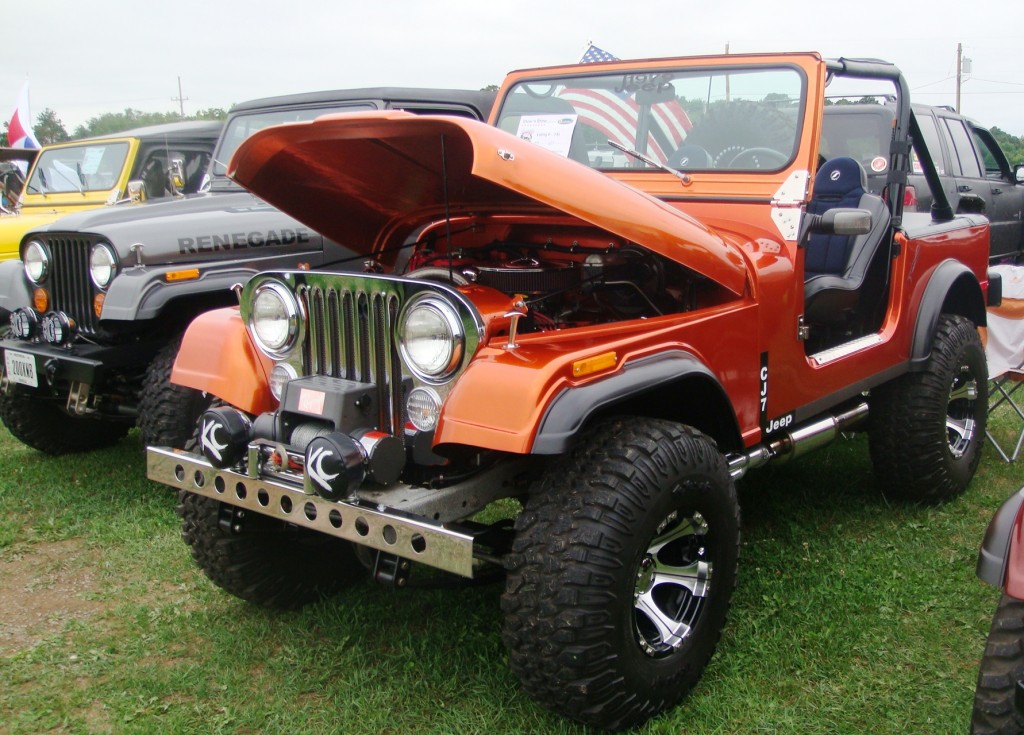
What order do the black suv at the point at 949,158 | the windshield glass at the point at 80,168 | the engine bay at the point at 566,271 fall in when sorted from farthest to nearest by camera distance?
the black suv at the point at 949,158 < the windshield glass at the point at 80,168 < the engine bay at the point at 566,271

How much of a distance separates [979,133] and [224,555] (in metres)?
10.2

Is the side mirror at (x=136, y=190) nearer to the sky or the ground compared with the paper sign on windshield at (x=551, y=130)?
nearer to the ground

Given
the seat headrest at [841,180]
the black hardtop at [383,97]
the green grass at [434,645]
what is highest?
the black hardtop at [383,97]

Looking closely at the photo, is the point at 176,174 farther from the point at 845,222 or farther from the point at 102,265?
the point at 845,222

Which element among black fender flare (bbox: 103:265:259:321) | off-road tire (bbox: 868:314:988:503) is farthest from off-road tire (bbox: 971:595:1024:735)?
black fender flare (bbox: 103:265:259:321)

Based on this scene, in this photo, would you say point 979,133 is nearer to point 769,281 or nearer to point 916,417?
point 916,417

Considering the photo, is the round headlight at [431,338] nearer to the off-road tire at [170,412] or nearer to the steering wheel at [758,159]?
the steering wheel at [758,159]

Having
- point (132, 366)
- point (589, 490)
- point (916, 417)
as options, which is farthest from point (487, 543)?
point (132, 366)

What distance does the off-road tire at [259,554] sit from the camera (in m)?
3.12

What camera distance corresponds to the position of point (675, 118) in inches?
150

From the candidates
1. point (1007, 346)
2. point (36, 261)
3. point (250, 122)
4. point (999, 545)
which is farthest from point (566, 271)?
point (250, 122)

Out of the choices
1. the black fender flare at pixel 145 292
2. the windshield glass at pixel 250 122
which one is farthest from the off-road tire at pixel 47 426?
the windshield glass at pixel 250 122

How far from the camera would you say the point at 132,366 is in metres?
4.67

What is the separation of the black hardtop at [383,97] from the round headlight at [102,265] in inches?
66.5
